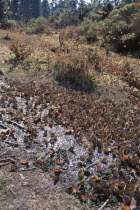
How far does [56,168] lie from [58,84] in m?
3.20

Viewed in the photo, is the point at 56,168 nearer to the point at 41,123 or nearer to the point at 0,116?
the point at 41,123

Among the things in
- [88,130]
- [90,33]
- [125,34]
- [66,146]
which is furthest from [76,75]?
[90,33]

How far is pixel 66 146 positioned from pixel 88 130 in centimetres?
60

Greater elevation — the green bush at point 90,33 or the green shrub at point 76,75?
the green bush at point 90,33

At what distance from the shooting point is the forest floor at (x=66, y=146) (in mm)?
2299

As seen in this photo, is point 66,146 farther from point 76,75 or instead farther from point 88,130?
point 76,75

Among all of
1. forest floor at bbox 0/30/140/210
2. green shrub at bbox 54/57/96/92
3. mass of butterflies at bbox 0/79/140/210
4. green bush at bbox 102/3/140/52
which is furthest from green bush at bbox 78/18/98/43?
mass of butterflies at bbox 0/79/140/210

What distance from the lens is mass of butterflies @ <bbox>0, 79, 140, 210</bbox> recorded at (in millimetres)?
2432

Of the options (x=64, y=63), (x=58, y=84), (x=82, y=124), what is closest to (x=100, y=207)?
(x=82, y=124)

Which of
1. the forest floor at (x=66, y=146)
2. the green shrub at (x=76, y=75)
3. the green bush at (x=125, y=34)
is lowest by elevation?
the forest floor at (x=66, y=146)

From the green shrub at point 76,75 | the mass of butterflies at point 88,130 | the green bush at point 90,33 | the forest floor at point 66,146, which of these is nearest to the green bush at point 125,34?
the green bush at point 90,33

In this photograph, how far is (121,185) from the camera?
8.08 feet

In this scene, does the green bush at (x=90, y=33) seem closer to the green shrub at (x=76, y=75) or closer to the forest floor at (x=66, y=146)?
the green shrub at (x=76, y=75)

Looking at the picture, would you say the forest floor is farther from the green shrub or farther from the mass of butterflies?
the green shrub
